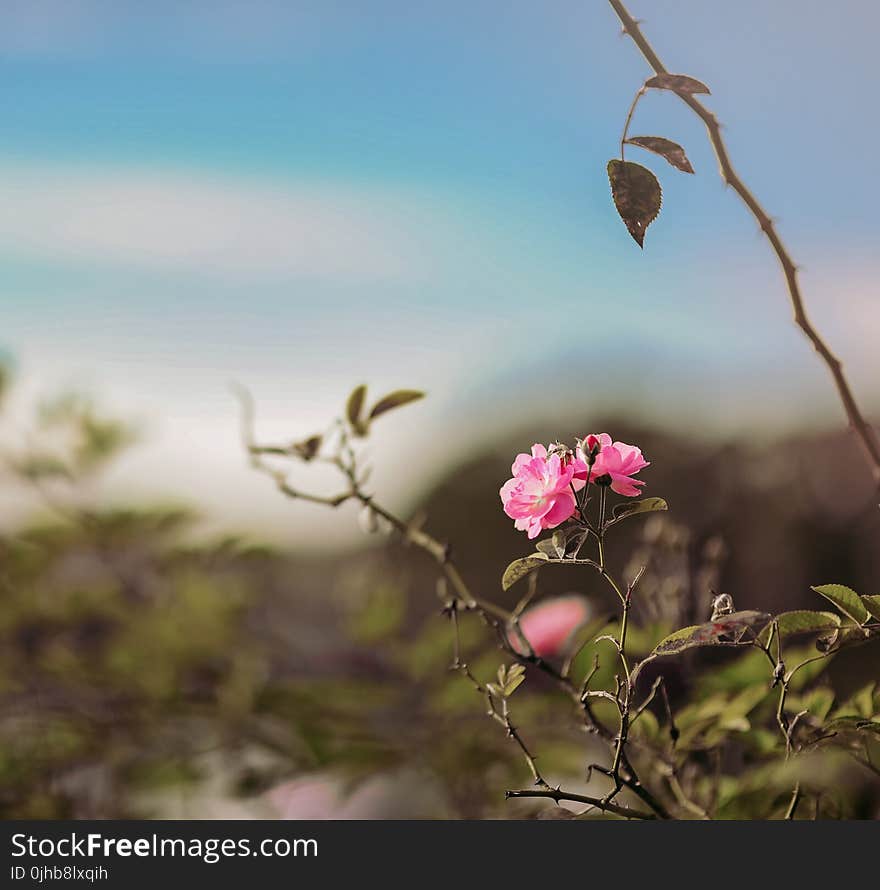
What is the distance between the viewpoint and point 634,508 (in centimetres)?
41

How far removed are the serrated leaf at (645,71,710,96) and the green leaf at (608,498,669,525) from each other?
169 millimetres

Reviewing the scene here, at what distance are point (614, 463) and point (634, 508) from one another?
0.9 inches

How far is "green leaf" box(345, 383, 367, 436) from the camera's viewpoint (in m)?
0.53

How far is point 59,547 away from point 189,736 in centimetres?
22

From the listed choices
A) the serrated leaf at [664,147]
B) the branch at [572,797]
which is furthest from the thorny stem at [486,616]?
the serrated leaf at [664,147]

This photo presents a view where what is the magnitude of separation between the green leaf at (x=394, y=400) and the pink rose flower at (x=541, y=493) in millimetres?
104

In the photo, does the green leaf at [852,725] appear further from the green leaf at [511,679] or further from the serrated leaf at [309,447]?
the serrated leaf at [309,447]

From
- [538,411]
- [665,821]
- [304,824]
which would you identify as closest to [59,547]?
[304,824]

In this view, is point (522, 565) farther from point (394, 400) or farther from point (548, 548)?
point (394, 400)

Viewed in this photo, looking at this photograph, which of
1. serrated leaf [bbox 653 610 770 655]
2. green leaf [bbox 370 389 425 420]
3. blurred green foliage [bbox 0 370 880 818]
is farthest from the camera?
blurred green foliage [bbox 0 370 880 818]

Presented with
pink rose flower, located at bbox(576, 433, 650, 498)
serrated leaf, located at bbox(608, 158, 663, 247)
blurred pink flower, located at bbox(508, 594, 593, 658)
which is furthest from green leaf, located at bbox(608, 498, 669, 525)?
blurred pink flower, located at bbox(508, 594, 593, 658)

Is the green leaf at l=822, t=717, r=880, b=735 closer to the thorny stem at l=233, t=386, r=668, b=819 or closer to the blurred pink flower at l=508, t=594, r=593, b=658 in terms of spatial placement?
the thorny stem at l=233, t=386, r=668, b=819

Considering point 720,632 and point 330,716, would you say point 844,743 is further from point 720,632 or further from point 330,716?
point 330,716

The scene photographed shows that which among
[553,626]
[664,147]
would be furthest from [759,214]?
[553,626]
